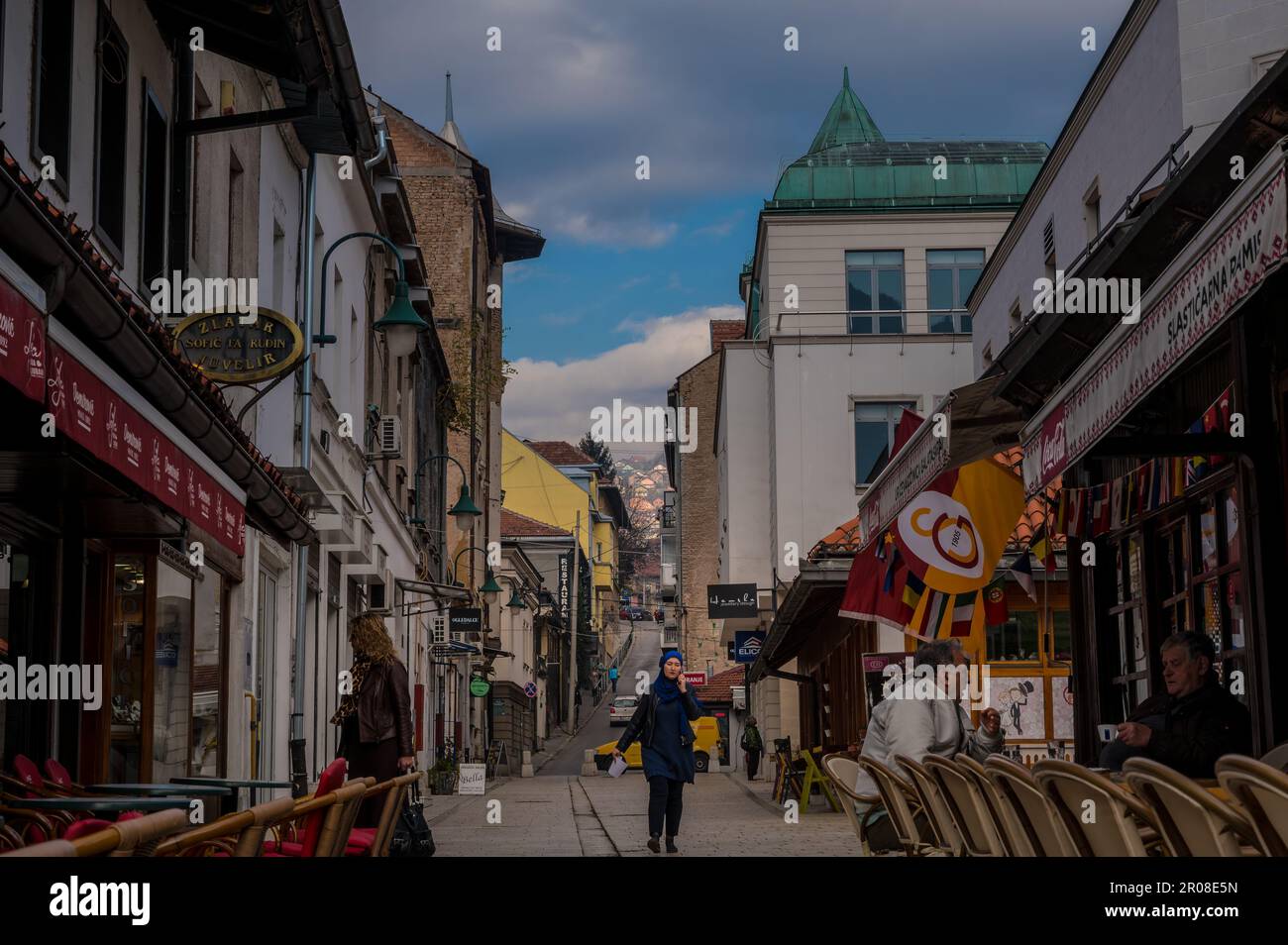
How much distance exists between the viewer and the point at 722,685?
5731 cm

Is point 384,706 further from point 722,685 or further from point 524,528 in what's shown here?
point 524,528

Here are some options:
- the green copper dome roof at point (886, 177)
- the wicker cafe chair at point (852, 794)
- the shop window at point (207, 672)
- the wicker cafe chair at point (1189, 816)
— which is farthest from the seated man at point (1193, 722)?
the green copper dome roof at point (886, 177)

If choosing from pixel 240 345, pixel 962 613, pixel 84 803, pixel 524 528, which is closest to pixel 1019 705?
pixel 962 613

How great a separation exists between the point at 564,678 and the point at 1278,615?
77760mm

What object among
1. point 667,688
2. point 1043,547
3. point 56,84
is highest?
point 56,84

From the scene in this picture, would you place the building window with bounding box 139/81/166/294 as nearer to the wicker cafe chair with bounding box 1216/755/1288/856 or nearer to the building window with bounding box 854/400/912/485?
the wicker cafe chair with bounding box 1216/755/1288/856

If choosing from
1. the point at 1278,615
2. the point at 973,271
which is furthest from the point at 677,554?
the point at 1278,615

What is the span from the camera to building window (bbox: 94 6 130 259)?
10.8m

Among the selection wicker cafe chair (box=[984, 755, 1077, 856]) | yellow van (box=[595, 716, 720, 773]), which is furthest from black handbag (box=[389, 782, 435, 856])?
yellow van (box=[595, 716, 720, 773])

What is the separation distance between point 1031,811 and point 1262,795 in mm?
1487

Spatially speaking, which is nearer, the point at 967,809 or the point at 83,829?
the point at 83,829

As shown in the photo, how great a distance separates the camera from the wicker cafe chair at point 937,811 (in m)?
6.85

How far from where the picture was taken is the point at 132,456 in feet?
22.6
